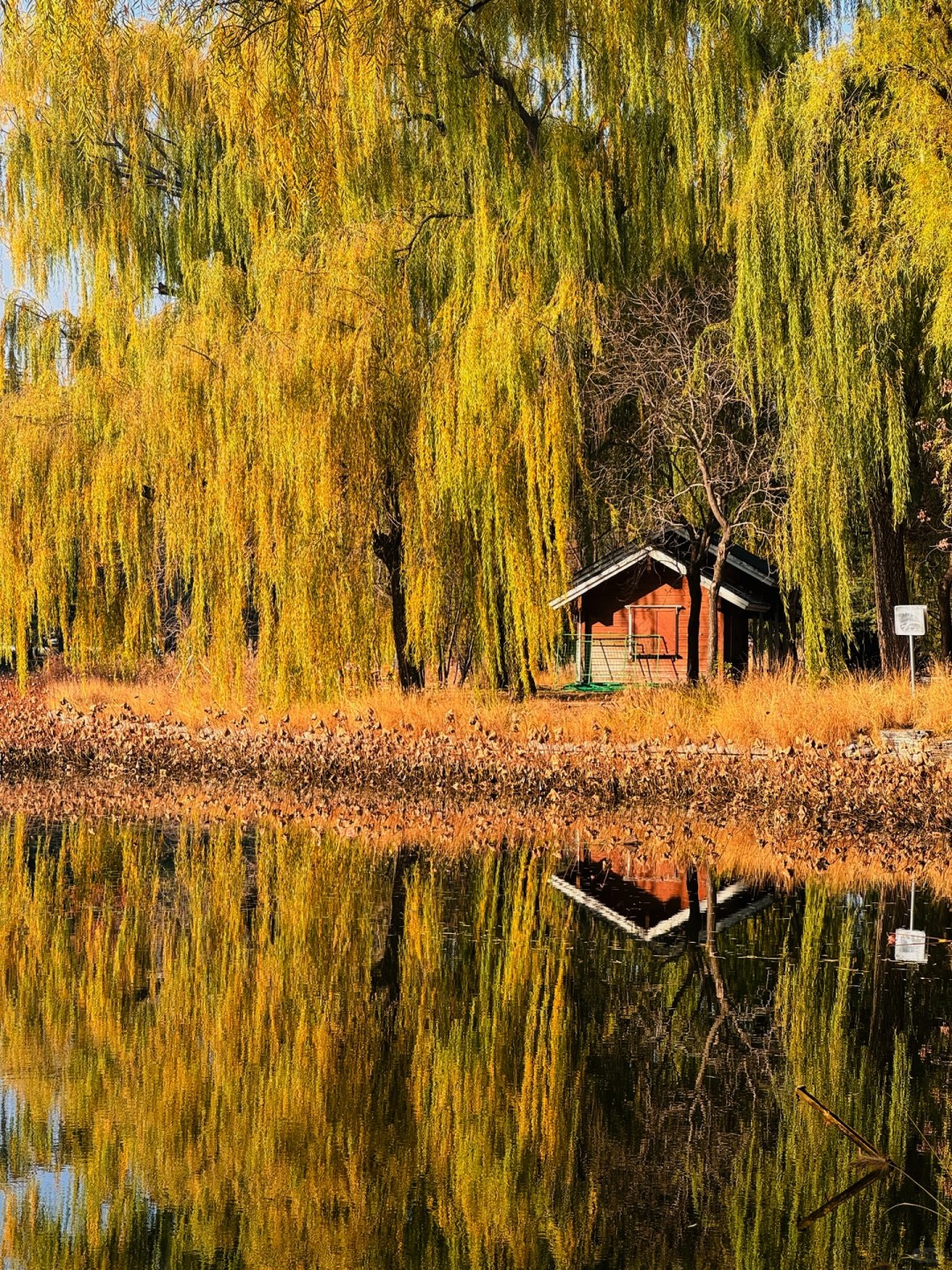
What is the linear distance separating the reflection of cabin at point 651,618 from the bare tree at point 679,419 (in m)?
6.04

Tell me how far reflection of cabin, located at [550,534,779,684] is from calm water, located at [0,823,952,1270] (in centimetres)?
1997

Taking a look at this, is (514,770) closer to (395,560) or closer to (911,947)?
(395,560)

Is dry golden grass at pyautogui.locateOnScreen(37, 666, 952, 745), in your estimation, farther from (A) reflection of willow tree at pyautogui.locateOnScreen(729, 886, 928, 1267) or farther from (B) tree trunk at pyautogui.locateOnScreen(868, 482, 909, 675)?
(A) reflection of willow tree at pyautogui.locateOnScreen(729, 886, 928, 1267)

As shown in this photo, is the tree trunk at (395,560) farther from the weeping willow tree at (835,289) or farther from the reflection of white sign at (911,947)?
the reflection of white sign at (911,947)

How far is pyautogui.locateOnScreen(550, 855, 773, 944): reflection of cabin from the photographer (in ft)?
35.4

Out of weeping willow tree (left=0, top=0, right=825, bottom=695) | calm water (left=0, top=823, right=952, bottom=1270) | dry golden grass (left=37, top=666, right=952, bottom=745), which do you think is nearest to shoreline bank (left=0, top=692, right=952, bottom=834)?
dry golden grass (left=37, top=666, right=952, bottom=745)

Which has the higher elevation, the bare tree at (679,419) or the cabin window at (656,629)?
the bare tree at (679,419)

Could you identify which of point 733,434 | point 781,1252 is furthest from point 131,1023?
point 733,434

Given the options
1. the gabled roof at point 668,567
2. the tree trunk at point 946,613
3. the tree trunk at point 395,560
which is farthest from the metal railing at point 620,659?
the tree trunk at point 395,560

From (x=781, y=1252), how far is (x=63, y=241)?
895 inches

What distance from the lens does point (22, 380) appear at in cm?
2722

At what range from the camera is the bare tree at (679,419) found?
22.7 meters

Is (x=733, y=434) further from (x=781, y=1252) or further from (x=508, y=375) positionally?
(x=781, y=1252)

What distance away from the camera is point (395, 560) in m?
21.2
